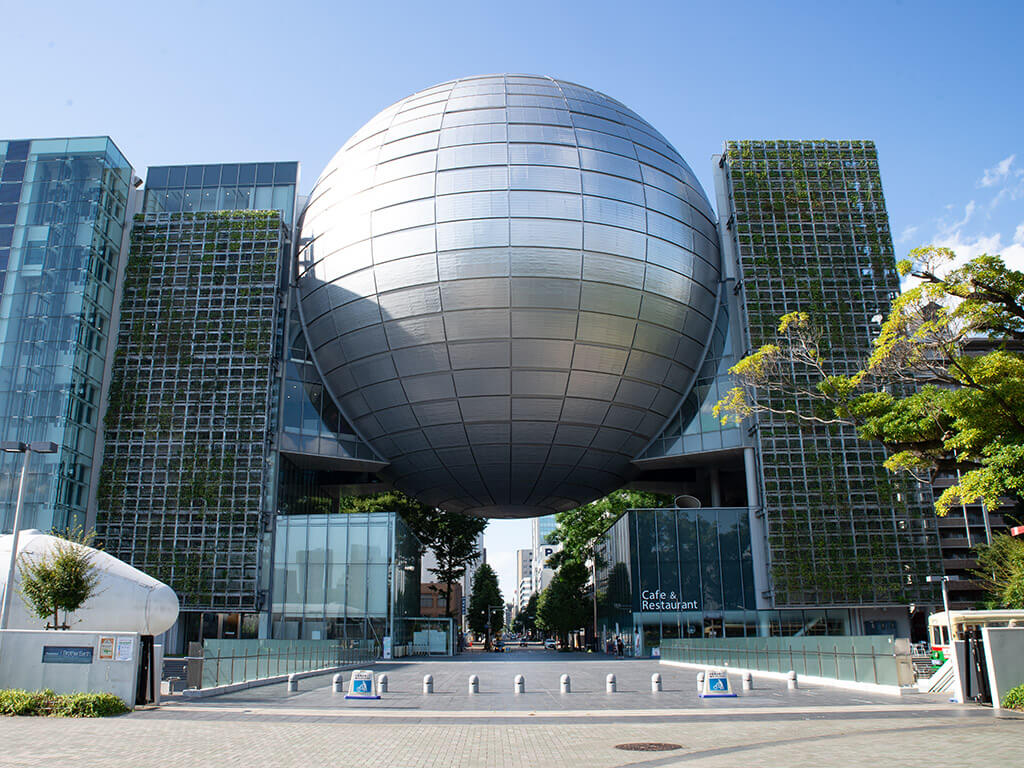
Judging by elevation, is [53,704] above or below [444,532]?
below

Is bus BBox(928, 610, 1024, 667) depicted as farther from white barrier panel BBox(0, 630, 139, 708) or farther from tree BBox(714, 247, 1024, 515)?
white barrier panel BBox(0, 630, 139, 708)

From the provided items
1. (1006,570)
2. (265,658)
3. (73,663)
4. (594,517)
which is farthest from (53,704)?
(1006,570)

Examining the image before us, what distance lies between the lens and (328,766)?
10.5 metres

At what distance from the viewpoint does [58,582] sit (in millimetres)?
21266

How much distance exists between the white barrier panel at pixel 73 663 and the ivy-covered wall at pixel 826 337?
30425 millimetres

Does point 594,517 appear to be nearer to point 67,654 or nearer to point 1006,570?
point 1006,570

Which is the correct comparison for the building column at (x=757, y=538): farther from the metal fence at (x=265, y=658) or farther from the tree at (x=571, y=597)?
the tree at (x=571, y=597)

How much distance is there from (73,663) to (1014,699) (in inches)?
767

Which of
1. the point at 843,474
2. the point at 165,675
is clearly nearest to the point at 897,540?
the point at 843,474

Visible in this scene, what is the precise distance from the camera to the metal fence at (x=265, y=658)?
2238 centimetres

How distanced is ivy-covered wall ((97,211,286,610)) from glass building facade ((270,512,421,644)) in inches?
95.0

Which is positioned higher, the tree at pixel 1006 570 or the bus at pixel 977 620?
the tree at pixel 1006 570

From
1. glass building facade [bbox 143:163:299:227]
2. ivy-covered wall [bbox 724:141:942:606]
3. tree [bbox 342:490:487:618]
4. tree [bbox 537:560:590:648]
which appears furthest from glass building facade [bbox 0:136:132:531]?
tree [bbox 537:560:590:648]

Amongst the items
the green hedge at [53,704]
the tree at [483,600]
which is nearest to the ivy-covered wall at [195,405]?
the green hedge at [53,704]
